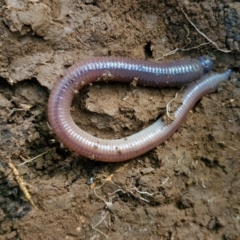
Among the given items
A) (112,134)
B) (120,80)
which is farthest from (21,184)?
(120,80)

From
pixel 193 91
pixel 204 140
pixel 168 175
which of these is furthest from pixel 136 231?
pixel 193 91

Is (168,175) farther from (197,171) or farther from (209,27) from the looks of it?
(209,27)

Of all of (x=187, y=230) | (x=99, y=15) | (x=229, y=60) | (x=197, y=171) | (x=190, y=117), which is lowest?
(x=187, y=230)

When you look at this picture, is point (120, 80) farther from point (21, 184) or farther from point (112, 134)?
point (21, 184)

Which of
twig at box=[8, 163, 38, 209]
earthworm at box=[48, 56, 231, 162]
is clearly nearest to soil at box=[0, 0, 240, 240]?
twig at box=[8, 163, 38, 209]

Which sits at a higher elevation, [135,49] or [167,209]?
[135,49]

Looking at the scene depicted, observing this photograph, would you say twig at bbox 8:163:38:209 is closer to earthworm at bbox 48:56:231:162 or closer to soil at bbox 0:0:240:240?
soil at bbox 0:0:240:240
